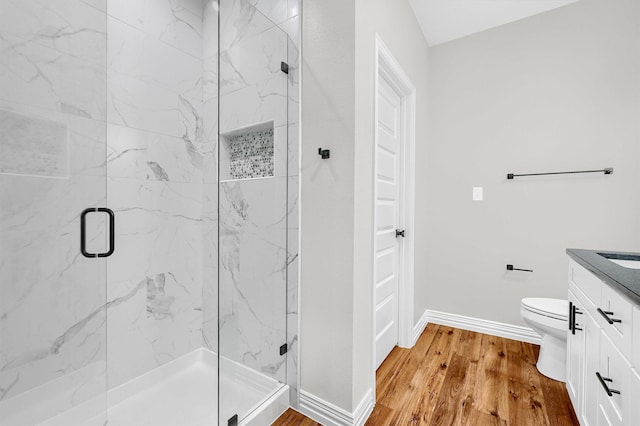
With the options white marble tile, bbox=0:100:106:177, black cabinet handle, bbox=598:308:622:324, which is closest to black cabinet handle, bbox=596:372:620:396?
black cabinet handle, bbox=598:308:622:324

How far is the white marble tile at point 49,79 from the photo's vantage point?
1.09 meters

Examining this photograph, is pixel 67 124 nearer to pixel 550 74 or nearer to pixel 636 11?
pixel 550 74

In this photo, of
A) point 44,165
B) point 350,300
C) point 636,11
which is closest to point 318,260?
point 350,300

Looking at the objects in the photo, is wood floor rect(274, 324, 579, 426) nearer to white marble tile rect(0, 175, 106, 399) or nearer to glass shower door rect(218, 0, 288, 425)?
glass shower door rect(218, 0, 288, 425)

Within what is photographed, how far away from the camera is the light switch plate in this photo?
8.74 ft

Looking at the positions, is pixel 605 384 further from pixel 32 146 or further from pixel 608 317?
pixel 32 146

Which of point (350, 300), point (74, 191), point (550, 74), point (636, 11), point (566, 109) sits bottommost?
point (350, 300)

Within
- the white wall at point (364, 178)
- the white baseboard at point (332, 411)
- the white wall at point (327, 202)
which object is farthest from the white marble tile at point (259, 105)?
the white baseboard at point (332, 411)

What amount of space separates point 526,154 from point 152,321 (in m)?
3.16

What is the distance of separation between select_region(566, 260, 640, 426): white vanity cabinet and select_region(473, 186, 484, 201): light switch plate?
41.8 inches

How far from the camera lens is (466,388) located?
73.2 inches

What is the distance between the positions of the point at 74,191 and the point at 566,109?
3.22 metres

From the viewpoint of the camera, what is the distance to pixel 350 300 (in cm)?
152

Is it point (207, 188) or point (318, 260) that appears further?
point (207, 188)
